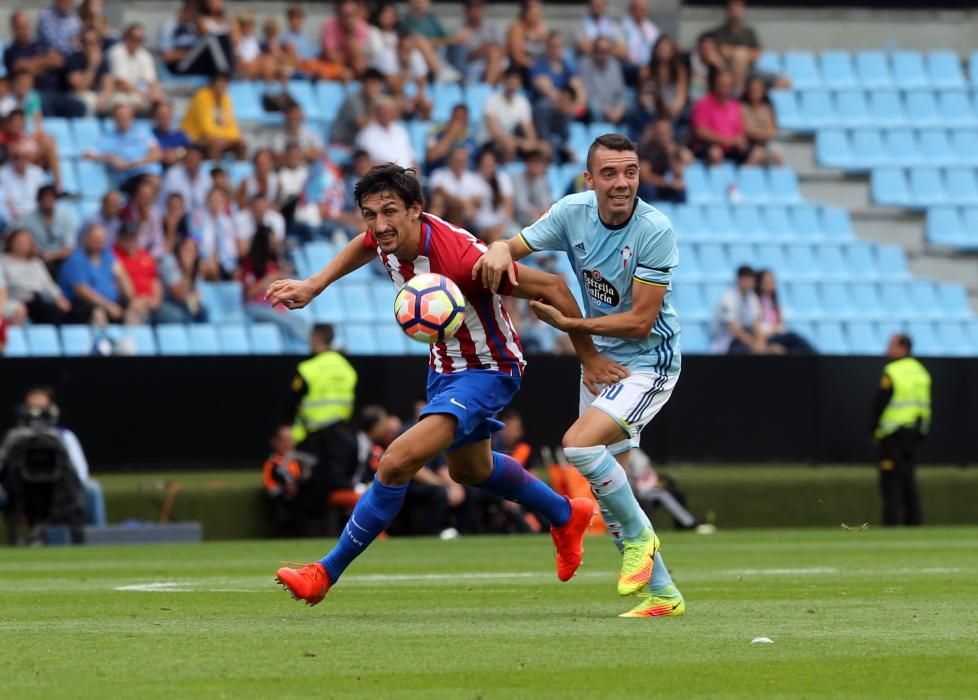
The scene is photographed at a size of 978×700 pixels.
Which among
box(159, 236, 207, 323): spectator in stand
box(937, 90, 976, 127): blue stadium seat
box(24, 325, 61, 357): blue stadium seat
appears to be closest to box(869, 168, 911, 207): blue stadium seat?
box(937, 90, 976, 127): blue stadium seat

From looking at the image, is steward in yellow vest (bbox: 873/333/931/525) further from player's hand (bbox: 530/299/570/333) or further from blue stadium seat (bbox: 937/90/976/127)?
player's hand (bbox: 530/299/570/333)

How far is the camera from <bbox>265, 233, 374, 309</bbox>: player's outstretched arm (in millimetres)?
9086

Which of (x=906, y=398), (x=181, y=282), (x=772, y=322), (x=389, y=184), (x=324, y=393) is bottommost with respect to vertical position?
(x=906, y=398)

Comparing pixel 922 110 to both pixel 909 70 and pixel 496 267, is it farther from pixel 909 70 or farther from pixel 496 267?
pixel 496 267

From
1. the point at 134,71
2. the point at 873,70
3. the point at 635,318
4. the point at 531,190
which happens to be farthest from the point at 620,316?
the point at 873,70

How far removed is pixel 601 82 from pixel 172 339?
7517 mm

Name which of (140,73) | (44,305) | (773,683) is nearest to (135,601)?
(773,683)

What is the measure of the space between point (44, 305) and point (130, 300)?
86cm

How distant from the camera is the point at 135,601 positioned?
992cm

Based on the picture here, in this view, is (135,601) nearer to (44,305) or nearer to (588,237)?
(588,237)

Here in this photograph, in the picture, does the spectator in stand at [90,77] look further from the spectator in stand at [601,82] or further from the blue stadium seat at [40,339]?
the spectator in stand at [601,82]

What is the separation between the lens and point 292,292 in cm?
907

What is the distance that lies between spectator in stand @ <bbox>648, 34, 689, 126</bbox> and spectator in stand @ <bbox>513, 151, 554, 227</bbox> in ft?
8.83

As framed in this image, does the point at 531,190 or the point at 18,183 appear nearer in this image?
the point at 18,183
